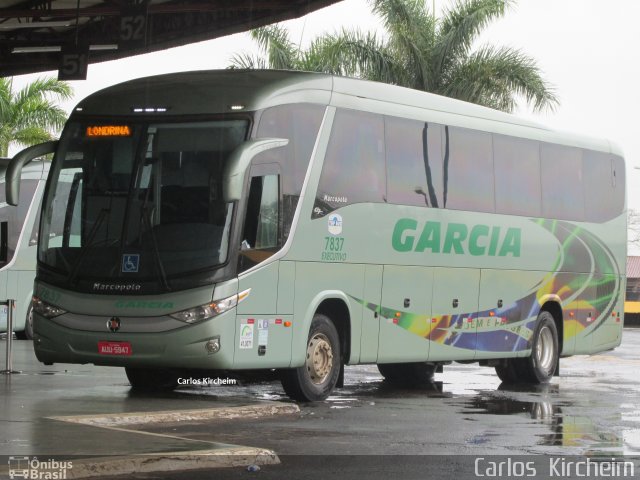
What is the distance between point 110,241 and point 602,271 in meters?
9.62

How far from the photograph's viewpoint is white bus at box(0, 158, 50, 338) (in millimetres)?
26844

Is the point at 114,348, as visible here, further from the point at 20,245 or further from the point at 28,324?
the point at 28,324

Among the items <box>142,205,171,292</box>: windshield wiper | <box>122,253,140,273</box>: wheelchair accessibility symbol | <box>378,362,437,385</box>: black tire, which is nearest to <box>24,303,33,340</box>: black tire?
<box>378,362,437,385</box>: black tire

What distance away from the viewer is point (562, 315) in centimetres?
2097

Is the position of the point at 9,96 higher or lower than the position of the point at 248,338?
higher

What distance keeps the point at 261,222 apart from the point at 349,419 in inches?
92.0

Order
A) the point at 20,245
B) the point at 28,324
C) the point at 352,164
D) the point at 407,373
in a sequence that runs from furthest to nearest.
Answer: the point at 28,324 → the point at 20,245 → the point at 407,373 → the point at 352,164

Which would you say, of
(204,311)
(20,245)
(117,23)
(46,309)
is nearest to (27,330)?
(20,245)

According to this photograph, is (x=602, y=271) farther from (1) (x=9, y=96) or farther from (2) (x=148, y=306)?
(1) (x=9, y=96)

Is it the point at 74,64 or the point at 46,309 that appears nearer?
the point at 46,309

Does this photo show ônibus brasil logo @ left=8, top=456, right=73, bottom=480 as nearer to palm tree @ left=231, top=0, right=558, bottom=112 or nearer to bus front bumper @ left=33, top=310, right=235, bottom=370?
bus front bumper @ left=33, top=310, right=235, bottom=370

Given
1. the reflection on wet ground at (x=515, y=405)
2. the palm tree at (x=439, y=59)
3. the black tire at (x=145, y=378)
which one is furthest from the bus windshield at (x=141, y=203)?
the palm tree at (x=439, y=59)

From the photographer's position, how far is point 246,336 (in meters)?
14.8

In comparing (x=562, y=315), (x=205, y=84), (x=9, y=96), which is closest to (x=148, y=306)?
(x=205, y=84)
